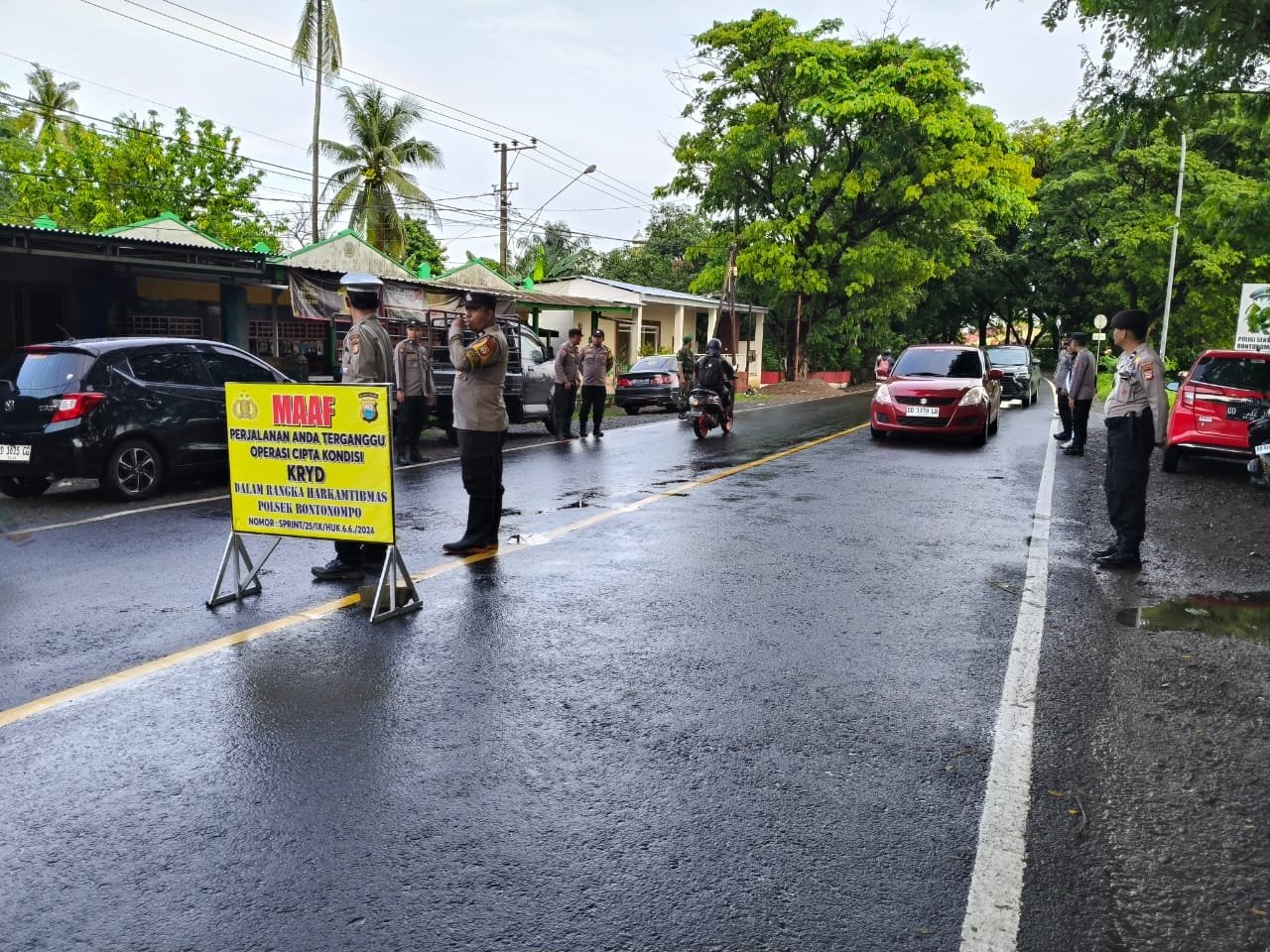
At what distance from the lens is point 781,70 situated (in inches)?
1351

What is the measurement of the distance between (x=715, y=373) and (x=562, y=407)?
106 inches

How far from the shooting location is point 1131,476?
7090 millimetres

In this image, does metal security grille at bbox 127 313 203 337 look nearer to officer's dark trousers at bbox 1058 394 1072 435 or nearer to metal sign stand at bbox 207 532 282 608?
metal sign stand at bbox 207 532 282 608

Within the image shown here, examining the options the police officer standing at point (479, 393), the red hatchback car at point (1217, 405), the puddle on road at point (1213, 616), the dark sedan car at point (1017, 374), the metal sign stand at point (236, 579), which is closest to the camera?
the puddle on road at point (1213, 616)

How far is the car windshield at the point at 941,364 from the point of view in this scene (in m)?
15.8

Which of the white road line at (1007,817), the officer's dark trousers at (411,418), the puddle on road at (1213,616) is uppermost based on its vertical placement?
the officer's dark trousers at (411,418)

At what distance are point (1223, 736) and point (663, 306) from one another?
122 ft

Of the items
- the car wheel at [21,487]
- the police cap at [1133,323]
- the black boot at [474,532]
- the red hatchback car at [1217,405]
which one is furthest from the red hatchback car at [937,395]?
the car wheel at [21,487]

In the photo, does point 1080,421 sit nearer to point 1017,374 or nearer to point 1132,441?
point 1132,441

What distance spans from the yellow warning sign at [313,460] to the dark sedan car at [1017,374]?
2318 cm

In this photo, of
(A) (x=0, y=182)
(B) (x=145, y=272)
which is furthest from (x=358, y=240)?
(A) (x=0, y=182)

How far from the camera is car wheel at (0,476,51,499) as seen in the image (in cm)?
964

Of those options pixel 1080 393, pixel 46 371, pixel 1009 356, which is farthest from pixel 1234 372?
pixel 1009 356

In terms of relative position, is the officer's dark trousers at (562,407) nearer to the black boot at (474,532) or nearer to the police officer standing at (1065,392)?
the police officer standing at (1065,392)
